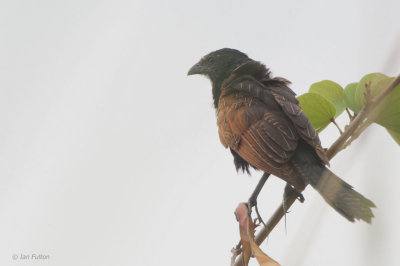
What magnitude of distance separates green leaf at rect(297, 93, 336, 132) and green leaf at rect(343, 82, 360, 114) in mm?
60

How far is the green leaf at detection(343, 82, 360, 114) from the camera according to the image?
1.70m

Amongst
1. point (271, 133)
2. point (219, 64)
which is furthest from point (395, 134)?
point (219, 64)

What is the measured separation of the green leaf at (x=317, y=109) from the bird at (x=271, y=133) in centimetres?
7

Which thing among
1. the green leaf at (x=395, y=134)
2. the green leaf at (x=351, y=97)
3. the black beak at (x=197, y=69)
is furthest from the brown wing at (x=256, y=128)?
the black beak at (x=197, y=69)

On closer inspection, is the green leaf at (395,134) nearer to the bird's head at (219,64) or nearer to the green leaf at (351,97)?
the green leaf at (351,97)

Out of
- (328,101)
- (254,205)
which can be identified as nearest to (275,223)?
(328,101)

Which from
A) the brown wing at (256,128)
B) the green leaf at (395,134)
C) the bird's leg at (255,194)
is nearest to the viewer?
the green leaf at (395,134)

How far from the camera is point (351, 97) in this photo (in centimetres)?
174

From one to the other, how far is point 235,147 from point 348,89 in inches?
25.6

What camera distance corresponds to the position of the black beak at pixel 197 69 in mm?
3273

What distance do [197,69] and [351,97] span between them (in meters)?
1.70

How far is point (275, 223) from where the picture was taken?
1371 mm

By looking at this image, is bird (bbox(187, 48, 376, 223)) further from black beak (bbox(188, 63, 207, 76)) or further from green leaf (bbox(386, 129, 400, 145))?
black beak (bbox(188, 63, 207, 76))

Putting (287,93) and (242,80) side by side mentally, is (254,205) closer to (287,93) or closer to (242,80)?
(287,93)
